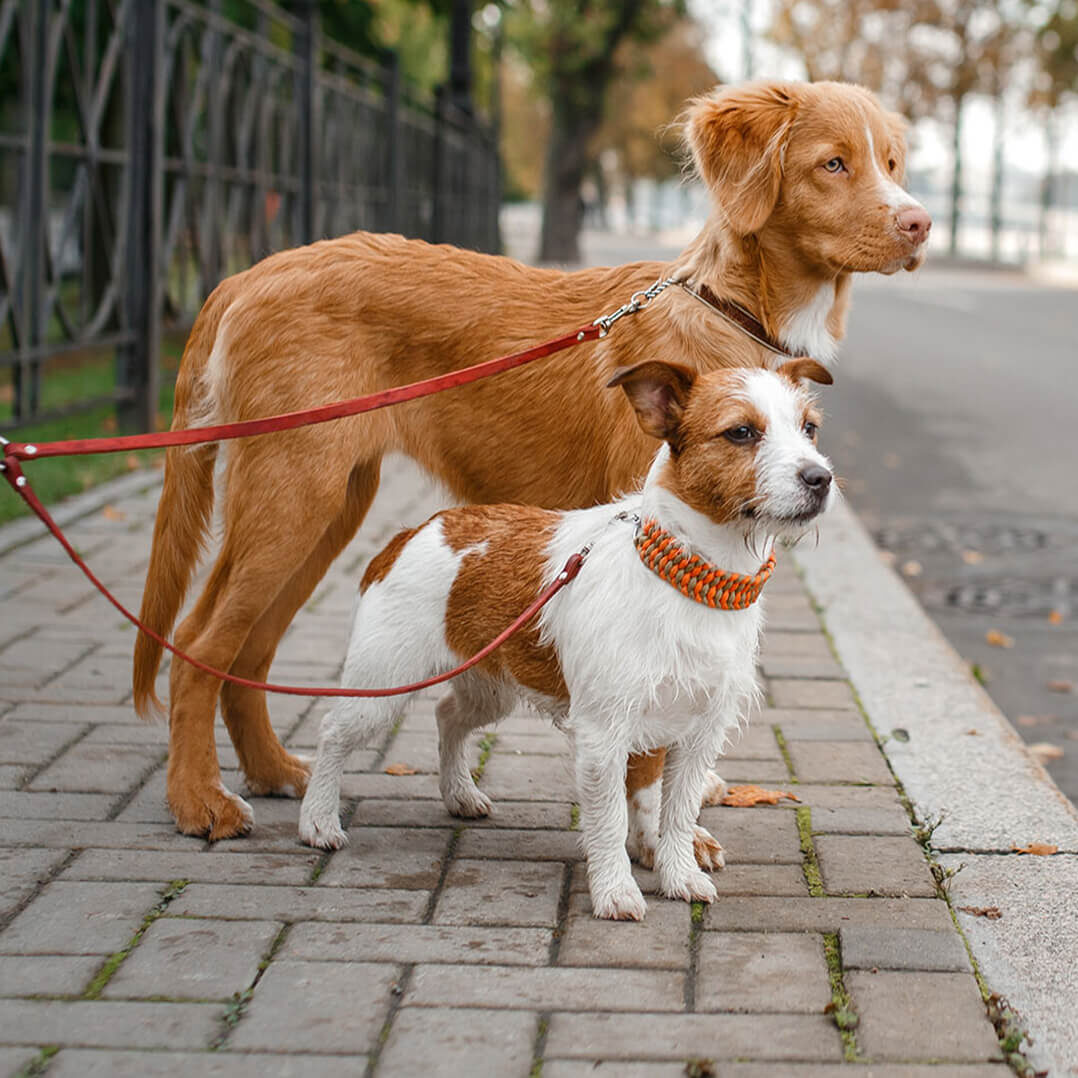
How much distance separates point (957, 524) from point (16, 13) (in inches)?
246

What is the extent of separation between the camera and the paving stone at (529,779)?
4367 mm

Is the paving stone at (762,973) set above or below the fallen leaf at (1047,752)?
above

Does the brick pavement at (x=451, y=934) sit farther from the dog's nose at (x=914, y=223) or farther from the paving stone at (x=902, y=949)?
the dog's nose at (x=914, y=223)

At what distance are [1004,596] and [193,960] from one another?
556 cm

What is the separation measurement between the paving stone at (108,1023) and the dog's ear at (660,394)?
152 cm

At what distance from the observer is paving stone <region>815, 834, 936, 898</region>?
3.69m

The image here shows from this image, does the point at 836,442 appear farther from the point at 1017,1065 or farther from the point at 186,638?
the point at 1017,1065

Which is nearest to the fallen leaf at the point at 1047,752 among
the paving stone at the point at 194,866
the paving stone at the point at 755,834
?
the paving stone at the point at 755,834

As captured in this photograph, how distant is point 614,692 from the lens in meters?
3.46

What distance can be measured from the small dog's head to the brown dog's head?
547 mm

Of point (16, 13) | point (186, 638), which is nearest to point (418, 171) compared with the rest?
point (16, 13)

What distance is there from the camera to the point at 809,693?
5.41m

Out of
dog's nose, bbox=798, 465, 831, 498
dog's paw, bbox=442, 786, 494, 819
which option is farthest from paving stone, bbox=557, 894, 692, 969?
dog's nose, bbox=798, 465, 831, 498

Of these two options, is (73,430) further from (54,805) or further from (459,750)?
(459,750)
